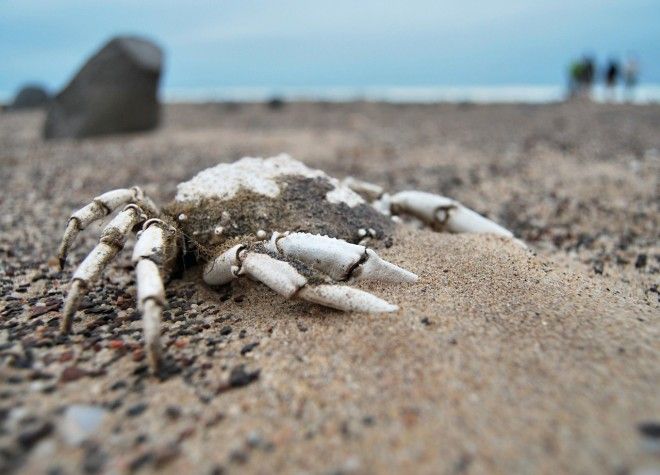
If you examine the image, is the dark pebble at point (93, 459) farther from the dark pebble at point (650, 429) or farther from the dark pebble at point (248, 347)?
the dark pebble at point (650, 429)

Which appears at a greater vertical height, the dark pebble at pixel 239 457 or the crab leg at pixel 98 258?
the crab leg at pixel 98 258

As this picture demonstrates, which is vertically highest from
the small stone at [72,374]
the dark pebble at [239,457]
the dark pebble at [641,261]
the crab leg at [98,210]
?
the crab leg at [98,210]

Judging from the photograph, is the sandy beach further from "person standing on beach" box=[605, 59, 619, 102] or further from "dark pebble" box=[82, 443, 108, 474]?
"person standing on beach" box=[605, 59, 619, 102]

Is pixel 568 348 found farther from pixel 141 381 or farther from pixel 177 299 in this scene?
pixel 177 299

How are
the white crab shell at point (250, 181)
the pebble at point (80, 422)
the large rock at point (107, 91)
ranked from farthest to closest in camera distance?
the large rock at point (107, 91) → the white crab shell at point (250, 181) → the pebble at point (80, 422)

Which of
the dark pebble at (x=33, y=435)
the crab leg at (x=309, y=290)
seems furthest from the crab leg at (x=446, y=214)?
the dark pebble at (x=33, y=435)

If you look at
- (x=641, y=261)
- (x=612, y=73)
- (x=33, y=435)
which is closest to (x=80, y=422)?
(x=33, y=435)

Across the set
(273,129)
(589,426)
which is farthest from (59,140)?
A: (589,426)

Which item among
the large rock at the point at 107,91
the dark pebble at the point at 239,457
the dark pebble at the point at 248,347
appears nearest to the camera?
the dark pebble at the point at 239,457
